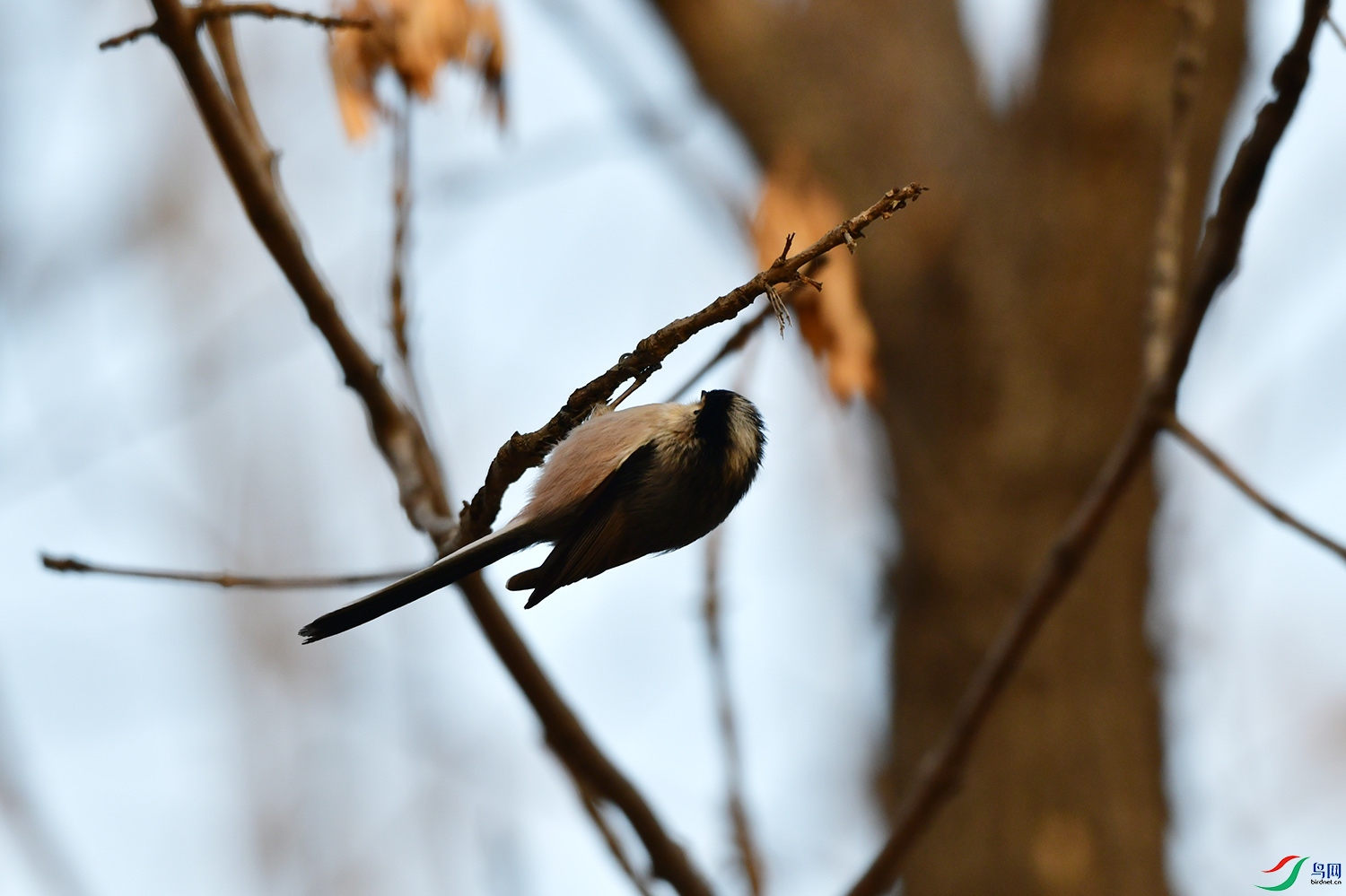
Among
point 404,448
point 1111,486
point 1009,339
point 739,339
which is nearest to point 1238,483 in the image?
point 1111,486

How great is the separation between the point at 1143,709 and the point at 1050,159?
2704mm

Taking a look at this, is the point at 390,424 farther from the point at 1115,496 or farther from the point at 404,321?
the point at 1115,496

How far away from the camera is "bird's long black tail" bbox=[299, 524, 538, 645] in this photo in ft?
7.41

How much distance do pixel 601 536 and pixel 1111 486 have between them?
120 centimetres

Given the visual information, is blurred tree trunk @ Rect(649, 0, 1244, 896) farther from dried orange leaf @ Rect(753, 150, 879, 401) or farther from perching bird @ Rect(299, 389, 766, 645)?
perching bird @ Rect(299, 389, 766, 645)

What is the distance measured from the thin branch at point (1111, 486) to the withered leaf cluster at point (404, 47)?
1776 mm

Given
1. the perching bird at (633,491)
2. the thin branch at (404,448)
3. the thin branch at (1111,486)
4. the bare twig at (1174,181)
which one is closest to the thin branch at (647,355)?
the thin branch at (404,448)

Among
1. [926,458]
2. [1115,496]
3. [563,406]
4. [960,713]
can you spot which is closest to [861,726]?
[926,458]

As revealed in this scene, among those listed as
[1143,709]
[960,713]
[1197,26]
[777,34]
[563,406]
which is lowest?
[960,713]

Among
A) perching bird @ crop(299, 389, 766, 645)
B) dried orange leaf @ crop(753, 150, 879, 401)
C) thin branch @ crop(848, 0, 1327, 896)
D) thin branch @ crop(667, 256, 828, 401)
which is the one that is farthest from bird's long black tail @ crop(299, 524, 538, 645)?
thin branch @ crop(848, 0, 1327, 896)

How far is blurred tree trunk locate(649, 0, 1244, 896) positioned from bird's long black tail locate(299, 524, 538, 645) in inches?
122

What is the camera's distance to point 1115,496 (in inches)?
101

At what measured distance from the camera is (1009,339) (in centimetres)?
528
